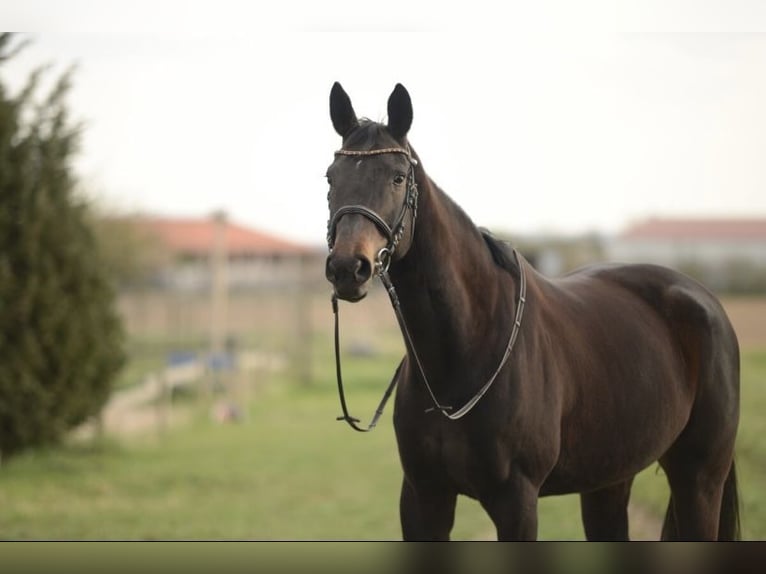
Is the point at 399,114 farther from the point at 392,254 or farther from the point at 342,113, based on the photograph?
the point at 392,254

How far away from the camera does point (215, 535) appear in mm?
6398

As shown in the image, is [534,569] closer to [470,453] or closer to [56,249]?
[470,453]

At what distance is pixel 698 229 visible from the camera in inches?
438

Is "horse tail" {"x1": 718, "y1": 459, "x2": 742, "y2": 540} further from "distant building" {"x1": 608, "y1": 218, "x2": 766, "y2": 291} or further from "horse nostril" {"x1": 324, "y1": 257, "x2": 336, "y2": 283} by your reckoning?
"distant building" {"x1": 608, "y1": 218, "x2": 766, "y2": 291}

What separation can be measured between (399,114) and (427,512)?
4.16 feet

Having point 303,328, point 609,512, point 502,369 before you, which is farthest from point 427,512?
point 303,328

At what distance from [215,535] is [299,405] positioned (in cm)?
861

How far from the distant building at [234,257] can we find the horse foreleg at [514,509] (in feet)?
51.1

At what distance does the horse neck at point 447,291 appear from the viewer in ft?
9.30

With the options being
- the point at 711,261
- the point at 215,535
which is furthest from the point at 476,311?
the point at 711,261

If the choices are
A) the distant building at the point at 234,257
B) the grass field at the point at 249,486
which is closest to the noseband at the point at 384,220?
the grass field at the point at 249,486

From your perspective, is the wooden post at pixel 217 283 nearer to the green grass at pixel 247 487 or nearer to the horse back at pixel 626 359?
the green grass at pixel 247 487

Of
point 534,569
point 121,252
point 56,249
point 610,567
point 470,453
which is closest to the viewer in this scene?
point 470,453

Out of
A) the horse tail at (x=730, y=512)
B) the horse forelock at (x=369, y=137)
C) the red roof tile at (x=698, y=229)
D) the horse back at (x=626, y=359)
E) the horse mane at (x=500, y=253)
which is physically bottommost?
the horse tail at (x=730, y=512)
